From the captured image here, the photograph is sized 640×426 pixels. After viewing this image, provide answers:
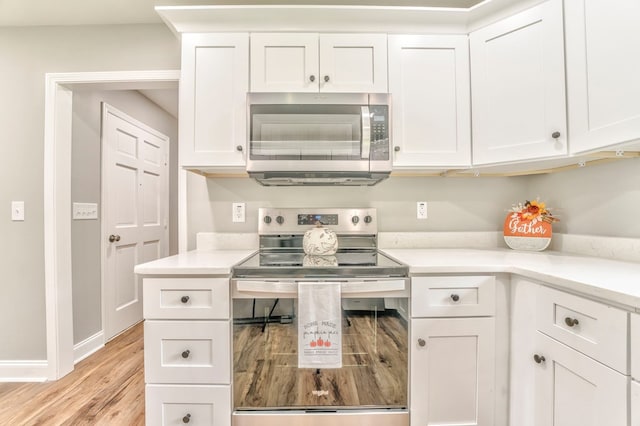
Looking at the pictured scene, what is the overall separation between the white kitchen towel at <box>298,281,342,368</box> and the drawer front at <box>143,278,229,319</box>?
334 mm

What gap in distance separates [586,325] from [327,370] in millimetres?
946

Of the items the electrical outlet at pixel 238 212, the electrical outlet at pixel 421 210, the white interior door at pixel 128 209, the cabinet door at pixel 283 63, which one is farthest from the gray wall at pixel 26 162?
the electrical outlet at pixel 421 210

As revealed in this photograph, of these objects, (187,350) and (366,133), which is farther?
(366,133)

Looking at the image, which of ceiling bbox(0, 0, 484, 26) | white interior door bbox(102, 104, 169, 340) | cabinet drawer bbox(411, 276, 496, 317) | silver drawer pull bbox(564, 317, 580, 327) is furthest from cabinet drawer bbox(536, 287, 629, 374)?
white interior door bbox(102, 104, 169, 340)

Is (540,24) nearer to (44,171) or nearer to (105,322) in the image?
(44,171)

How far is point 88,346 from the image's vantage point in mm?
2342

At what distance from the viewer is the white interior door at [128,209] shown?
2.59m

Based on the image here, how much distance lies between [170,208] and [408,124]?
3.05 m

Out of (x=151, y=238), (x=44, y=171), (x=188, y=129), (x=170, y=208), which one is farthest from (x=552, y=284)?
(x=170, y=208)

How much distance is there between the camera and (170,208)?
3.62m

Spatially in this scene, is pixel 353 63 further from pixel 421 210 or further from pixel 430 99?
pixel 421 210

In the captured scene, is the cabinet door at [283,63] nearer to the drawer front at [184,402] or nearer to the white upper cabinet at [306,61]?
the white upper cabinet at [306,61]

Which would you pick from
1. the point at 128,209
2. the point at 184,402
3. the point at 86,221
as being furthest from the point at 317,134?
the point at 128,209

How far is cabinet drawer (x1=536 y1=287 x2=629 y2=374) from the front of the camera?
2.75 ft
